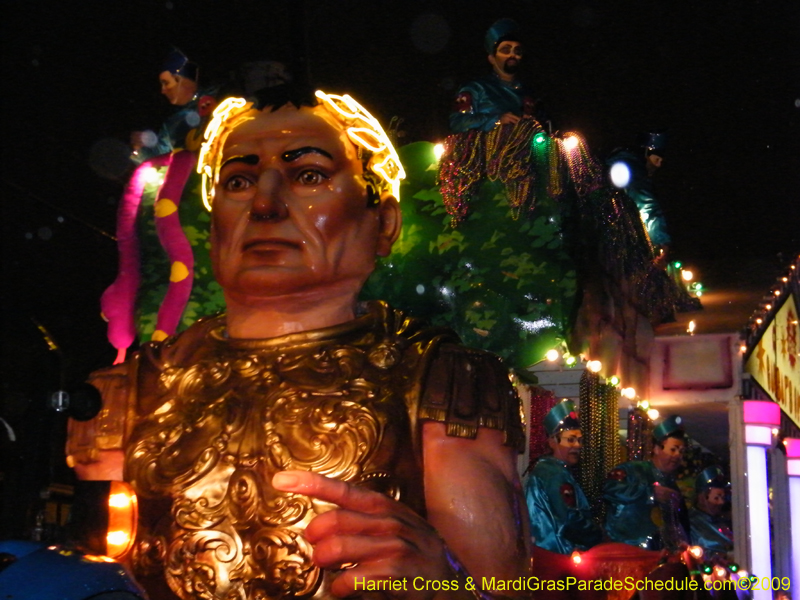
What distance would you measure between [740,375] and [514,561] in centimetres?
691

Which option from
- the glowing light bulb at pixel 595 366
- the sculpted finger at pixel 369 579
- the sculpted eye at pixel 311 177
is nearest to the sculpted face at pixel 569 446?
the glowing light bulb at pixel 595 366

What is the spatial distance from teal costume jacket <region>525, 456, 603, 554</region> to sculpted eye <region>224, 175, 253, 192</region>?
333 cm

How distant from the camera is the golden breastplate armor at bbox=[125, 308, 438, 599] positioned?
6.61 feet

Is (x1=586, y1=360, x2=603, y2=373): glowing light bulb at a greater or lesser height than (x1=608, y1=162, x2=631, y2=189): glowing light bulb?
lesser

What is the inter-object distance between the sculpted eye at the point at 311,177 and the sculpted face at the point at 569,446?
3.81 m

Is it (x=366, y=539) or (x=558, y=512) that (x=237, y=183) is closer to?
(x=366, y=539)

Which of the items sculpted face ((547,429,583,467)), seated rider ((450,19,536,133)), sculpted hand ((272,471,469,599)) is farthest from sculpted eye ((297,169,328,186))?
sculpted face ((547,429,583,467))

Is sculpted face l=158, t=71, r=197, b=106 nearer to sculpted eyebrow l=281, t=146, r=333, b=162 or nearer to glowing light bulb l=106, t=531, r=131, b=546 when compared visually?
sculpted eyebrow l=281, t=146, r=333, b=162

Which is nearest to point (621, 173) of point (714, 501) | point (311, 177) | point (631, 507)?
point (631, 507)

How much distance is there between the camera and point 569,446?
5.75m

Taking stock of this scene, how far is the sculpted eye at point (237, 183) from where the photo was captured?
7.75ft

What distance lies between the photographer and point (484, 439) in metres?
2.13

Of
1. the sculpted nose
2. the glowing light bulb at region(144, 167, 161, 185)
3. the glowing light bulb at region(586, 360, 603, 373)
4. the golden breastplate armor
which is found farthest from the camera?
the glowing light bulb at region(586, 360, 603, 373)

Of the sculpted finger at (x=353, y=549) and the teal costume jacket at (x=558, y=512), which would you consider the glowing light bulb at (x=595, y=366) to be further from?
the sculpted finger at (x=353, y=549)
